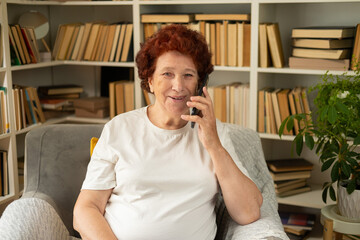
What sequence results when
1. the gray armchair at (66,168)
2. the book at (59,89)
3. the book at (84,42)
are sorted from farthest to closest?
the book at (59,89) → the book at (84,42) → the gray armchair at (66,168)

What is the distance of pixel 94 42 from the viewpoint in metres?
3.27

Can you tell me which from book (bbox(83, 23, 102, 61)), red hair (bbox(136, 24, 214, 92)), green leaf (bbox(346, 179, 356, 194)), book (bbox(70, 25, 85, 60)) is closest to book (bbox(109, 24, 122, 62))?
book (bbox(83, 23, 102, 61))

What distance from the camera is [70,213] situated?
2041 millimetres

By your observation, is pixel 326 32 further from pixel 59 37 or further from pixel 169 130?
pixel 59 37

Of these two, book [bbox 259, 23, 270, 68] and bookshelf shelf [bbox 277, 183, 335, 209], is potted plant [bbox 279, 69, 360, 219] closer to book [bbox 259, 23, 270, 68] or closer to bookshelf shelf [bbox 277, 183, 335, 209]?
bookshelf shelf [bbox 277, 183, 335, 209]

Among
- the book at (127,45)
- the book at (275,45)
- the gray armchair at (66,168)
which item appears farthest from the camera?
the book at (127,45)

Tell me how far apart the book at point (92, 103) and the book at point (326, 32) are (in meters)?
1.38

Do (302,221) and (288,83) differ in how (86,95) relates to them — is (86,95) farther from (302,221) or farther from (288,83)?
(302,221)

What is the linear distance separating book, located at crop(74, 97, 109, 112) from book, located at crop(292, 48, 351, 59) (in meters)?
1.36

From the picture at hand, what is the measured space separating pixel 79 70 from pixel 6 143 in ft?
3.13

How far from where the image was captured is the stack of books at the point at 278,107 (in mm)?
2814

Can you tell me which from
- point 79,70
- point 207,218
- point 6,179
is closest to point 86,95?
point 79,70

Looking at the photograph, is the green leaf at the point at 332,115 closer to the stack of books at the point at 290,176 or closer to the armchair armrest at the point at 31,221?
the stack of books at the point at 290,176

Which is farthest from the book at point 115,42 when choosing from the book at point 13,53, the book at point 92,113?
the book at point 13,53
